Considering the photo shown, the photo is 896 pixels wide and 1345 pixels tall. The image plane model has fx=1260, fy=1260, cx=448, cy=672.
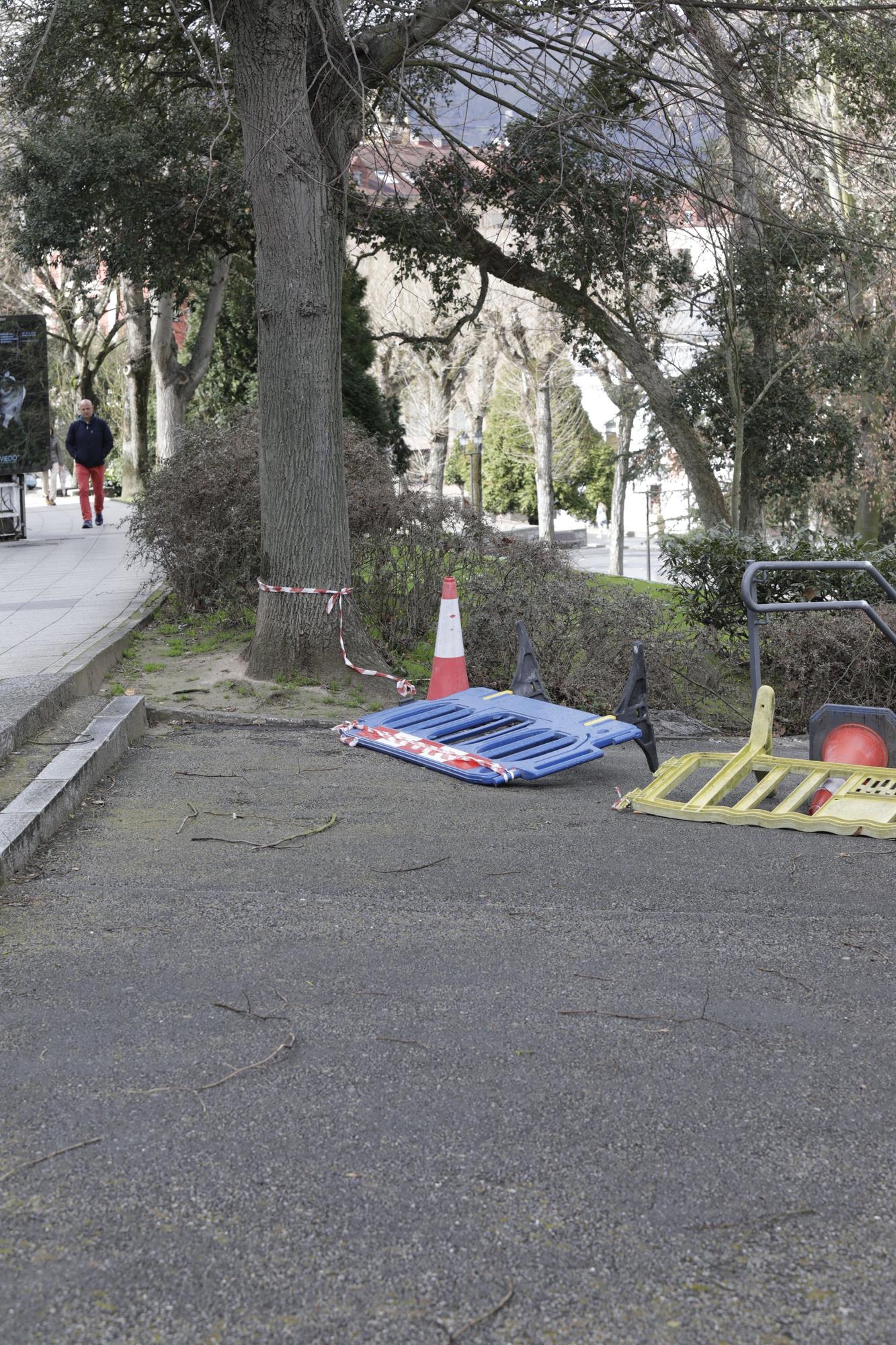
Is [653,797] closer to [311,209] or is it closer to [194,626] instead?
[311,209]

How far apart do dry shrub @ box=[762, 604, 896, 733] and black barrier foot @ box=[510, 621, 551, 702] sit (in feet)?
7.75

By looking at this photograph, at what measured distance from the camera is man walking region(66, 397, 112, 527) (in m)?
18.8

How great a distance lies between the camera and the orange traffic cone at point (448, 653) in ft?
28.1

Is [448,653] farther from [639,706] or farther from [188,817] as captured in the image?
[188,817]

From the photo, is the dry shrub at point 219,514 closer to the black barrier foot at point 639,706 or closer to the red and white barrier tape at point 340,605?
the red and white barrier tape at point 340,605

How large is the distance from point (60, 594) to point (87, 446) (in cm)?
714

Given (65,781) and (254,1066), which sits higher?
(65,781)

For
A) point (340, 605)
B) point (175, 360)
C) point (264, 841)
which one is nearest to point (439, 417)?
point (175, 360)

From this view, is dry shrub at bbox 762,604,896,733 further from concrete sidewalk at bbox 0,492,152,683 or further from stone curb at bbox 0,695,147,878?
concrete sidewalk at bbox 0,492,152,683

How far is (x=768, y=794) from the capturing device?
20.9ft

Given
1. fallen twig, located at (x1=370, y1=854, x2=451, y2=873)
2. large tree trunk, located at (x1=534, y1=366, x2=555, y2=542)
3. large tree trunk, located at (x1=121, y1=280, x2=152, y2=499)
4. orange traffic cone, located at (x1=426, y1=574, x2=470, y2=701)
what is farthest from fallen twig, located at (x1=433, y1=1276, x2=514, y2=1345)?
large tree trunk, located at (x1=534, y1=366, x2=555, y2=542)

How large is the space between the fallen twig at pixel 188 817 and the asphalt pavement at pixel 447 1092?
135mm

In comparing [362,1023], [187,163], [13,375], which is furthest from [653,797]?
[13,375]

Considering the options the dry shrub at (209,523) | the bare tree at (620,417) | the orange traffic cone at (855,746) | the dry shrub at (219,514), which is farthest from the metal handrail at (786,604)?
the bare tree at (620,417)
